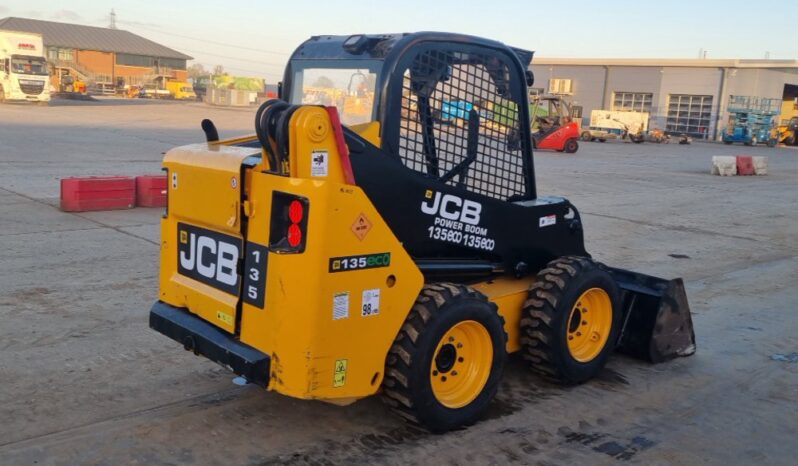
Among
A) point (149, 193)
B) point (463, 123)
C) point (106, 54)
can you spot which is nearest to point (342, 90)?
point (463, 123)

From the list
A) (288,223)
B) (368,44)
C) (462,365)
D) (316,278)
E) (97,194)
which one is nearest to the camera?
(316,278)

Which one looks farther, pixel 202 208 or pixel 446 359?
pixel 446 359

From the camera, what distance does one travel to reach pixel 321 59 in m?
4.80

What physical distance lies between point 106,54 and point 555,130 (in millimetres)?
70047

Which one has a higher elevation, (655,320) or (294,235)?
(294,235)

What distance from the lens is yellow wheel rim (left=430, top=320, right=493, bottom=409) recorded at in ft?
14.3

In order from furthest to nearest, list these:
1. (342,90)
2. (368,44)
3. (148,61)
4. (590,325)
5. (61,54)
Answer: (148,61), (61,54), (590,325), (342,90), (368,44)

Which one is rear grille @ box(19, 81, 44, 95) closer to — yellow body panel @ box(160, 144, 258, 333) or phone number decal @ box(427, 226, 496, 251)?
yellow body panel @ box(160, 144, 258, 333)

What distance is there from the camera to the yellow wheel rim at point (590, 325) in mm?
5285

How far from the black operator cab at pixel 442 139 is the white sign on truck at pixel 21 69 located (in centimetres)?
4444

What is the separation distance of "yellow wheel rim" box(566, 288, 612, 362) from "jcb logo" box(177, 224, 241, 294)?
2450mm

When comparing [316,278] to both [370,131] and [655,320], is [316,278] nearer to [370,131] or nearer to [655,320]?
[370,131]

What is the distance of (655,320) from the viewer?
18.8 feet

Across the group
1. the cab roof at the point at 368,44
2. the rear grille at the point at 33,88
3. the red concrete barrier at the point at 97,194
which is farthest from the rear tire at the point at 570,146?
the rear grille at the point at 33,88
